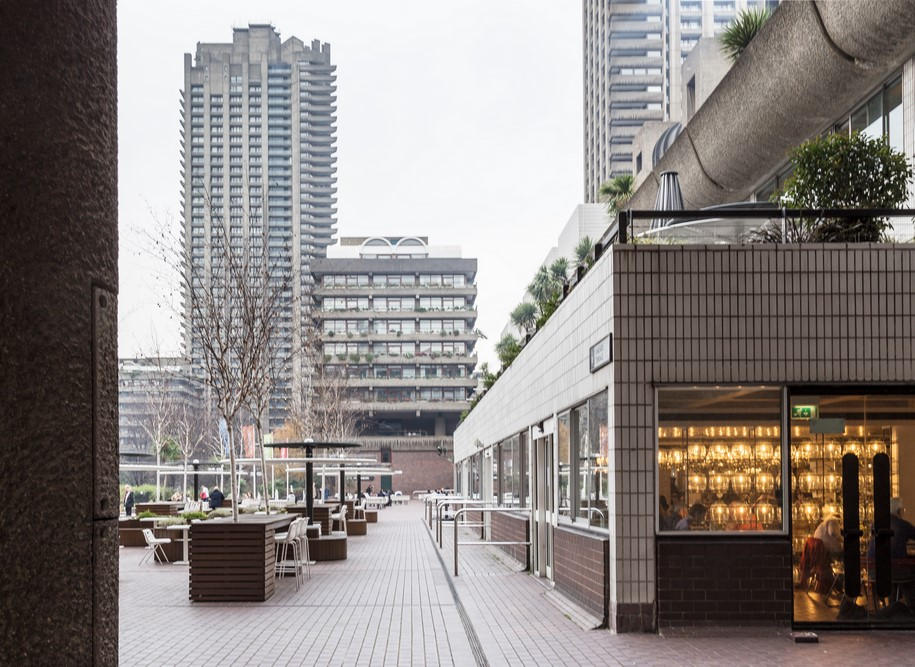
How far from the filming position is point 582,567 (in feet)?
44.2

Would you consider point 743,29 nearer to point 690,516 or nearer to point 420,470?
point 690,516

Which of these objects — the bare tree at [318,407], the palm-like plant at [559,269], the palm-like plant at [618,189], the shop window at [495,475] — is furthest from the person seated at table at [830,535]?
the palm-like plant at [559,269]

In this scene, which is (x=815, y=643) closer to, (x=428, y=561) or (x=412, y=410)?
(x=428, y=561)

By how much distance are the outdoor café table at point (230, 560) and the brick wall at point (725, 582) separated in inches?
226

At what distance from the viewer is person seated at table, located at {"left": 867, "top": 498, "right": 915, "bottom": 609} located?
11.4 metres

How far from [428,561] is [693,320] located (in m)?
11.5

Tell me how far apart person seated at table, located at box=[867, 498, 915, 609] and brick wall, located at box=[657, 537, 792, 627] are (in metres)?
1.03

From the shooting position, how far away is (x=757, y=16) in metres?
29.9

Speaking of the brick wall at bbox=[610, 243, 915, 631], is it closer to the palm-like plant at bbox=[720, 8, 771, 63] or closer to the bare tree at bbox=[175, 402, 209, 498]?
the palm-like plant at bbox=[720, 8, 771, 63]

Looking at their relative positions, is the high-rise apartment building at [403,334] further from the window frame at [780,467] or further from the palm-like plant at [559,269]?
the window frame at [780,467]

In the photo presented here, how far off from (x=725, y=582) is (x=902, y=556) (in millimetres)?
1819

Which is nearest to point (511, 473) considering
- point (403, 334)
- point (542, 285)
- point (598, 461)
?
point (598, 461)

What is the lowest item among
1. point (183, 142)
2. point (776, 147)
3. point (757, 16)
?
point (776, 147)

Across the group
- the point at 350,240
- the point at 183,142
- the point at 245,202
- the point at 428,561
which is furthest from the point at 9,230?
the point at 183,142
